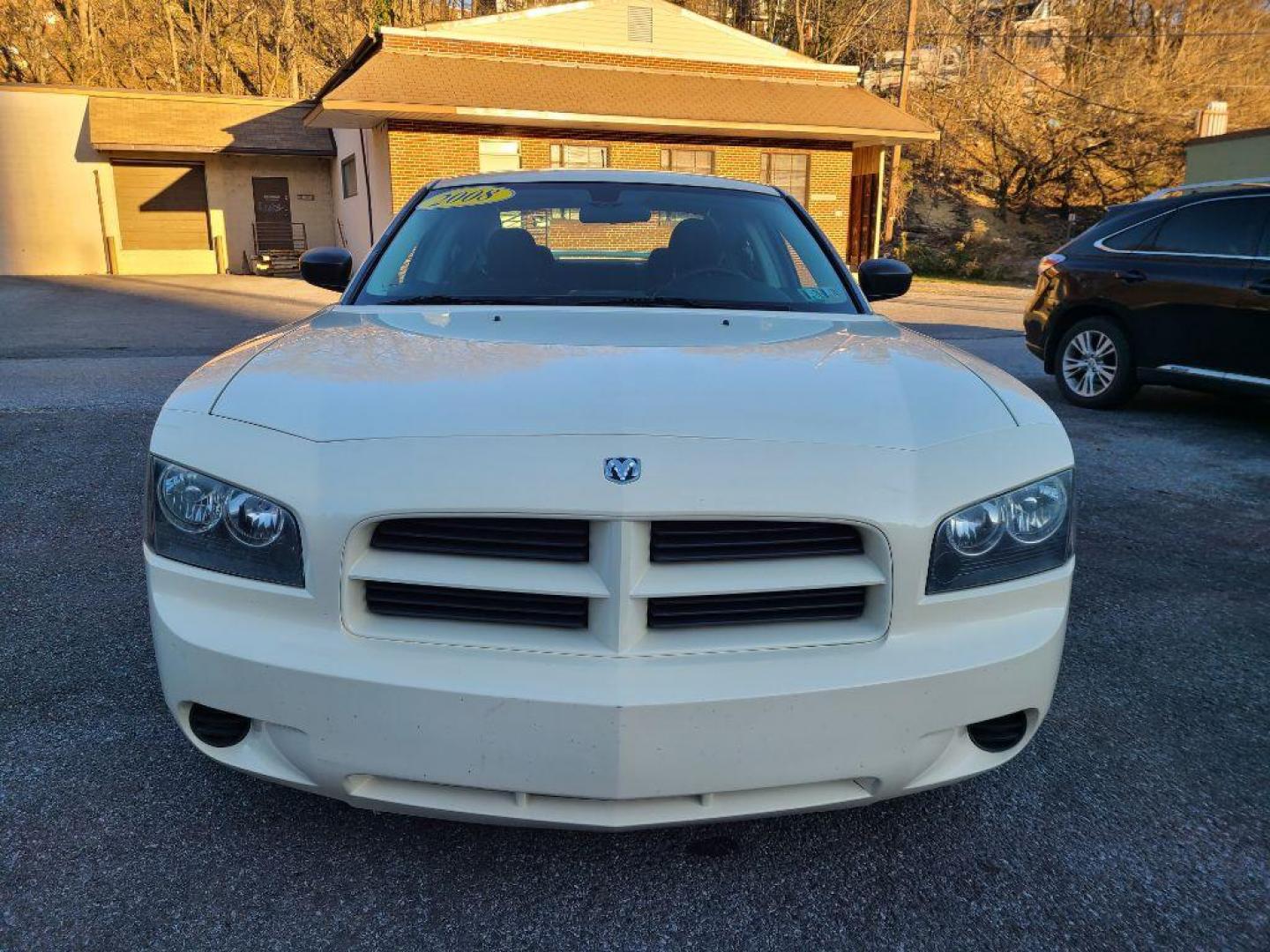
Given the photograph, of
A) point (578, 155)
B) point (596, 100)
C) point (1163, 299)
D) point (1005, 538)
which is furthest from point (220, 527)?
point (578, 155)

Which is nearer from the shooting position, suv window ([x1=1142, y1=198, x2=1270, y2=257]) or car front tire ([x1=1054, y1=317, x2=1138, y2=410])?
suv window ([x1=1142, y1=198, x2=1270, y2=257])

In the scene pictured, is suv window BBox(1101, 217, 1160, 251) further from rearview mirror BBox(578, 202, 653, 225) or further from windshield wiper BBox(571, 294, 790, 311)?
windshield wiper BBox(571, 294, 790, 311)

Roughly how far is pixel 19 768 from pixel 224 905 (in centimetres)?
86

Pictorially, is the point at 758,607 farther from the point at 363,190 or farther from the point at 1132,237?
the point at 363,190

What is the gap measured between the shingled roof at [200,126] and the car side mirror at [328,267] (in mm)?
23066

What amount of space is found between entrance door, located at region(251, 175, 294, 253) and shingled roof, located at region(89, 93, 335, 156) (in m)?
1.28

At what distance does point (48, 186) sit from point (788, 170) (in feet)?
59.8

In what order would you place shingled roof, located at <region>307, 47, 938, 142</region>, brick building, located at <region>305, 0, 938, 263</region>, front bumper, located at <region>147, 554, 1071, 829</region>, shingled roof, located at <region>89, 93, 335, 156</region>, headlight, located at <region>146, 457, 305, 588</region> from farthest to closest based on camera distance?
shingled roof, located at <region>89, 93, 335, 156</region> < brick building, located at <region>305, 0, 938, 263</region> < shingled roof, located at <region>307, 47, 938, 142</region> < headlight, located at <region>146, 457, 305, 588</region> < front bumper, located at <region>147, 554, 1071, 829</region>

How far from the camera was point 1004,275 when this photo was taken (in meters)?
24.3

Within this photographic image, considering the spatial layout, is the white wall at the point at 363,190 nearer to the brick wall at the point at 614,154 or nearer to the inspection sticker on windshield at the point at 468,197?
the brick wall at the point at 614,154

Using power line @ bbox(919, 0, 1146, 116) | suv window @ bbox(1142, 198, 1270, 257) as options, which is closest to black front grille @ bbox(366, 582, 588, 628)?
suv window @ bbox(1142, 198, 1270, 257)

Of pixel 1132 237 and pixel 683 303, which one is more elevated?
pixel 683 303

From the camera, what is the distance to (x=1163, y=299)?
6.80m

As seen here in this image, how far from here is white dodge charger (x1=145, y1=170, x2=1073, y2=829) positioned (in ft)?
5.58
